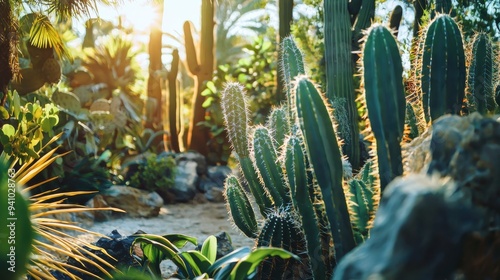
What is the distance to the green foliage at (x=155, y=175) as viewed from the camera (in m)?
10.8

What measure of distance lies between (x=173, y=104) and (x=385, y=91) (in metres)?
10.8

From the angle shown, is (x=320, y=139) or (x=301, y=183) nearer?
(x=320, y=139)

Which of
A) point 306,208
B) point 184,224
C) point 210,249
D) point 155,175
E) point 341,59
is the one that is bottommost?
point 184,224

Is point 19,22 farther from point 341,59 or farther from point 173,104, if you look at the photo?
point 173,104

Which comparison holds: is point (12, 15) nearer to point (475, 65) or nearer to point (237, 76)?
point (475, 65)

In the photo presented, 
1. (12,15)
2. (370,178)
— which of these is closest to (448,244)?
(370,178)

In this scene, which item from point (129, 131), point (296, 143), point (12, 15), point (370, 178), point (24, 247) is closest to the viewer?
point (24, 247)

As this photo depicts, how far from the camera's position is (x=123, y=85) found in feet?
53.4

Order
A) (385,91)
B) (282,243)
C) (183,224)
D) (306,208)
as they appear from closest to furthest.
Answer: (385,91), (306,208), (282,243), (183,224)

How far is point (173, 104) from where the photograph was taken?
13195 mm

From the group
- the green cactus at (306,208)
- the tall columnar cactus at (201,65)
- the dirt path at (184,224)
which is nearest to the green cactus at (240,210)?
the green cactus at (306,208)

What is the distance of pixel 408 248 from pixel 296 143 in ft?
6.07

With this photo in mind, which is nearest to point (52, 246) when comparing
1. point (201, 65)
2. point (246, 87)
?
point (246, 87)

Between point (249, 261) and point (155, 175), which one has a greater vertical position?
point (249, 261)
